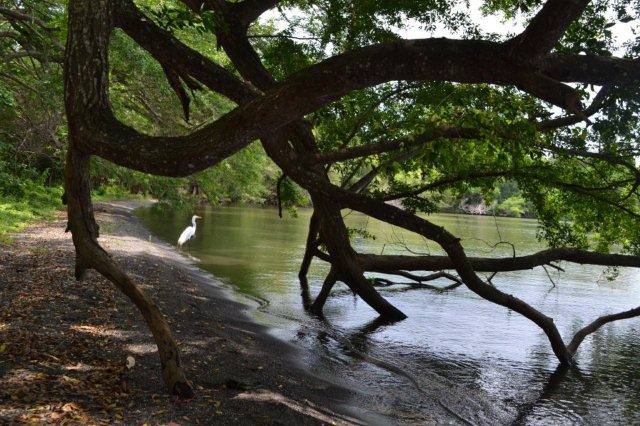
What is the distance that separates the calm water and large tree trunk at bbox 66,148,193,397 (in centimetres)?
306

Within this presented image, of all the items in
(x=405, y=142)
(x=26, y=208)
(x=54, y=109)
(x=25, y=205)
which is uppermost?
(x=54, y=109)

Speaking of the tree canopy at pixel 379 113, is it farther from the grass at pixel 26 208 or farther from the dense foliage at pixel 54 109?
the grass at pixel 26 208

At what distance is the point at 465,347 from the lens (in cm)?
1174

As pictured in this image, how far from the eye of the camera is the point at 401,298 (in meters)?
17.0

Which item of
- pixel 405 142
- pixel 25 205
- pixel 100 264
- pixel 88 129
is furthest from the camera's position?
pixel 25 205

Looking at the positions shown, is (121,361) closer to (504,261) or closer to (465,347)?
(465,347)

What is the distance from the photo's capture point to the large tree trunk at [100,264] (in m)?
5.51

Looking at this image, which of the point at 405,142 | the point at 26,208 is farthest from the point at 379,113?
the point at 26,208

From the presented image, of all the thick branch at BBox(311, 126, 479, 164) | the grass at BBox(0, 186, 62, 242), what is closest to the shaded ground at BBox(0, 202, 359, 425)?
the thick branch at BBox(311, 126, 479, 164)

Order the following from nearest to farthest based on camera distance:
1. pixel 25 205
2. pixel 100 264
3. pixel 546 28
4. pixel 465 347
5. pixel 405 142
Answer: pixel 546 28 → pixel 100 264 → pixel 405 142 → pixel 465 347 → pixel 25 205

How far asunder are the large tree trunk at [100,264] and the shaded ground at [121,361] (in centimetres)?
28

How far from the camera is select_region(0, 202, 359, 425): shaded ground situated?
505cm

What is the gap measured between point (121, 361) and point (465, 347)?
7.66 metres

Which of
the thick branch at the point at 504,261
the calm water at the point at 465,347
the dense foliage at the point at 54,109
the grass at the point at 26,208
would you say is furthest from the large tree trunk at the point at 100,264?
the grass at the point at 26,208
